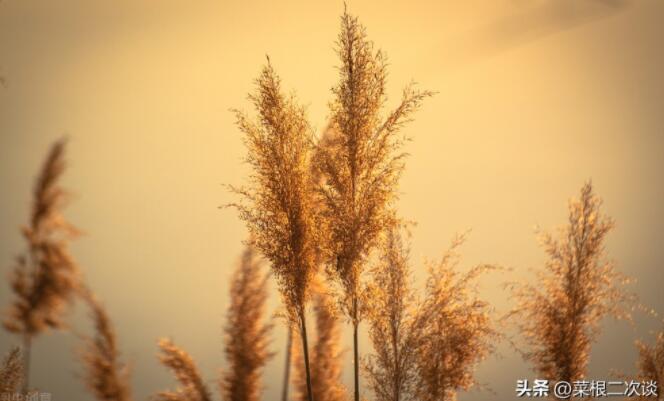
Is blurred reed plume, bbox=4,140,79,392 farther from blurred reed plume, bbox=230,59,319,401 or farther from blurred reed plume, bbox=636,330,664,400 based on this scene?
blurred reed plume, bbox=636,330,664,400

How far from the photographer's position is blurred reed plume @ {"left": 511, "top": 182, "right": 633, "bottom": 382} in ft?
28.4

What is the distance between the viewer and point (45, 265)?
461cm

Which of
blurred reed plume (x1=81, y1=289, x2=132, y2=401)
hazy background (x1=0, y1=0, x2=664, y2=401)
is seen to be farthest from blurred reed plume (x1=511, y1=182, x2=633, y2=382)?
blurred reed plume (x1=81, y1=289, x2=132, y2=401)

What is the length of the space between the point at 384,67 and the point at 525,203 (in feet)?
135

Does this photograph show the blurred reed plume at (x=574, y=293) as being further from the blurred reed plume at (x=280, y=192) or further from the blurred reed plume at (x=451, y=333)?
the blurred reed plume at (x=280, y=192)

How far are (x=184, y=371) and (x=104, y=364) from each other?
1598mm

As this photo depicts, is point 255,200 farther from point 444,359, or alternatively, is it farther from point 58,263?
point 444,359

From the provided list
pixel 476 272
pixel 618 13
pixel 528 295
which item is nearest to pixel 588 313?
pixel 528 295

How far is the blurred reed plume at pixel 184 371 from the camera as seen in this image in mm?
6824

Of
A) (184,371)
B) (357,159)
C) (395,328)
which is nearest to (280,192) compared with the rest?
(357,159)

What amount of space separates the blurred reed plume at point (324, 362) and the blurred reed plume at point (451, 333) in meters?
1.20

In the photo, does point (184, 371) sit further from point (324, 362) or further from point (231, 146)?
point (231, 146)

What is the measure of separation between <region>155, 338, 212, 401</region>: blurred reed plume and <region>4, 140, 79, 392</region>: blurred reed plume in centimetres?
222

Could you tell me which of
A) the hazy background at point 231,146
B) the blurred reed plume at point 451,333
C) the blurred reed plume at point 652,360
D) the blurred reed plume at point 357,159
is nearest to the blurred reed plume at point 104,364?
the hazy background at point 231,146
